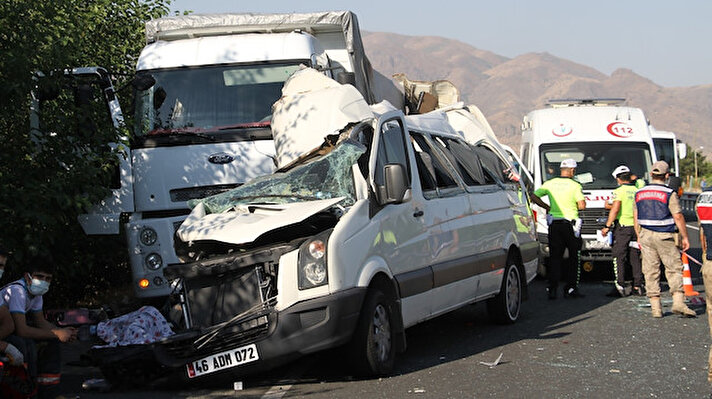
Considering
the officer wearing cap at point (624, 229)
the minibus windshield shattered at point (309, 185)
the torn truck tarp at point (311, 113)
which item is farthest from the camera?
the officer wearing cap at point (624, 229)

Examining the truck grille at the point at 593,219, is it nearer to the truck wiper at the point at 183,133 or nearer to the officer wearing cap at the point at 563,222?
the officer wearing cap at the point at 563,222

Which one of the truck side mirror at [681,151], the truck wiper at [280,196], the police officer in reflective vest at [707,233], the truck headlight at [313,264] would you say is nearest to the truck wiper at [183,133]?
the truck wiper at [280,196]

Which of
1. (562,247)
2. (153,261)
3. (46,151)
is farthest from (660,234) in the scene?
(46,151)

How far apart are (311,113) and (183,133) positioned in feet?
5.14

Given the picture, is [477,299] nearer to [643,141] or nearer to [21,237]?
[21,237]

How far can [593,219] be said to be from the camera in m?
16.7

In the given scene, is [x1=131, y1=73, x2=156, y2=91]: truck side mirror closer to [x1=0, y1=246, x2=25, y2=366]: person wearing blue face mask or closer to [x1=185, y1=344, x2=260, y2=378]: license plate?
[x1=185, y1=344, x2=260, y2=378]: license plate

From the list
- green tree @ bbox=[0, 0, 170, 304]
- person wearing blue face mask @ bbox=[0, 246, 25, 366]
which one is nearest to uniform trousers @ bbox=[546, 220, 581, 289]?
green tree @ bbox=[0, 0, 170, 304]

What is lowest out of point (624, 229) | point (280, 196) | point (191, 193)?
point (624, 229)

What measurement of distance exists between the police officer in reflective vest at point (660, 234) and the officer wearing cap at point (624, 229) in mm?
1936

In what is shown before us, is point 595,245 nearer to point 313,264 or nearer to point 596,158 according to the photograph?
point 596,158

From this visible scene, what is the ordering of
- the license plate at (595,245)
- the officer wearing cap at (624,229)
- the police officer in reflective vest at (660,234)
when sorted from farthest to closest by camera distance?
the license plate at (595,245)
the officer wearing cap at (624,229)
the police officer in reflective vest at (660,234)

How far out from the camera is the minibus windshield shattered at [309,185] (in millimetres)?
8773

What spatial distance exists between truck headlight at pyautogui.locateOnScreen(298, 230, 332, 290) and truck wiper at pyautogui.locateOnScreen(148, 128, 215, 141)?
3.52 meters
